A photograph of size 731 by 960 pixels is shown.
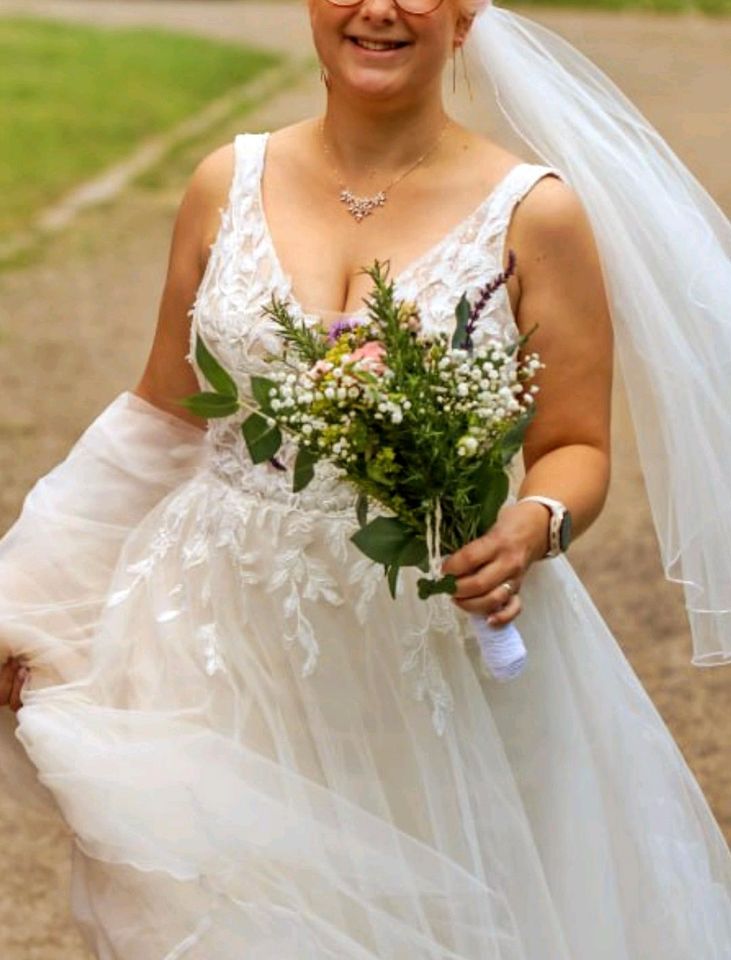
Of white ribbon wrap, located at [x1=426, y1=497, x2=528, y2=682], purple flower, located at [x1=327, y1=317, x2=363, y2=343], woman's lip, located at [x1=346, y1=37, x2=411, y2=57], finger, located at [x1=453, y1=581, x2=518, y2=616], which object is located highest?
woman's lip, located at [x1=346, y1=37, x2=411, y2=57]

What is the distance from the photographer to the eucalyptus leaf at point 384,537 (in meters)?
2.95

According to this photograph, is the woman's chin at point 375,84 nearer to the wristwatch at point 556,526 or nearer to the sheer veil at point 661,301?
the sheer veil at point 661,301

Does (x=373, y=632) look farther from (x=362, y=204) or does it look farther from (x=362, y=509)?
(x=362, y=204)

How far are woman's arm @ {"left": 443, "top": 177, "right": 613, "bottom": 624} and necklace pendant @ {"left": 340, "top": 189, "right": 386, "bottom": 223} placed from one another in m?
0.21

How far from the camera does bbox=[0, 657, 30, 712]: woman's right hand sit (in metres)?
3.49

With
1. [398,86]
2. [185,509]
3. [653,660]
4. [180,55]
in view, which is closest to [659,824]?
[185,509]

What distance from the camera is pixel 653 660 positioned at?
6316 millimetres

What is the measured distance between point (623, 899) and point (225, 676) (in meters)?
0.73

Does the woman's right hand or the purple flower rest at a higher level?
the purple flower

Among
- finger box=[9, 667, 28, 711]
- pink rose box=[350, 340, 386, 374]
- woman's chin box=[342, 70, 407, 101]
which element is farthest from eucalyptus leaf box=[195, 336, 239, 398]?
Answer: finger box=[9, 667, 28, 711]

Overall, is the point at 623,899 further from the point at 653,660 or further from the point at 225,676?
the point at 653,660

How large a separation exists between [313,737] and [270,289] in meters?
0.65

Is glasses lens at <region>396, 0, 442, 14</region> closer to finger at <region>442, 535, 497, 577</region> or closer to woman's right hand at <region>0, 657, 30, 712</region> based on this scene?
finger at <region>442, 535, 497, 577</region>

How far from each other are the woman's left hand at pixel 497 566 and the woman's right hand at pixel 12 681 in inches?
32.2
